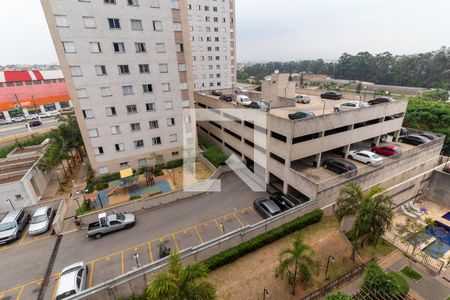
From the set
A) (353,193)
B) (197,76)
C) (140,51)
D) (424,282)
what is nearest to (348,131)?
(353,193)

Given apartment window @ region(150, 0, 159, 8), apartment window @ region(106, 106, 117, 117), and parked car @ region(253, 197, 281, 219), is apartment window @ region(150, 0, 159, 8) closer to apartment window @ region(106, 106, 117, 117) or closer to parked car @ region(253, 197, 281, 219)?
apartment window @ region(106, 106, 117, 117)

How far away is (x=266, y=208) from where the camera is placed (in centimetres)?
2377

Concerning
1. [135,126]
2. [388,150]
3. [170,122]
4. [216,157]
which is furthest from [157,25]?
[388,150]

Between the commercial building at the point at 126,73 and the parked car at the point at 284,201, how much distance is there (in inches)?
750

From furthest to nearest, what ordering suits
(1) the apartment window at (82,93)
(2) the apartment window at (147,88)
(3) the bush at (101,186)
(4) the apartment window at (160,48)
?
(2) the apartment window at (147,88), (4) the apartment window at (160,48), (3) the bush at (101,186), (1) the apartment window at (82,93)

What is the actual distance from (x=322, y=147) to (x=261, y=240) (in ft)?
47.4

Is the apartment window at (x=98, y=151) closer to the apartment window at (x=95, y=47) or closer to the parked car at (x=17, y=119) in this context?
the apartment window at (x=95, y=47)

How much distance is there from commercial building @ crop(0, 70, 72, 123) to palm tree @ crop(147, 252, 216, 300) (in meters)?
73.7

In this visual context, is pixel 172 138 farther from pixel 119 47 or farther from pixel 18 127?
pixel 18 127

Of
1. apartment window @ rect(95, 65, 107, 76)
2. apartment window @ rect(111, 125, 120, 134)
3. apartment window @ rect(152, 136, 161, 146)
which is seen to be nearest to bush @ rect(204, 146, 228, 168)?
apartment window @ rect(152, 136, 161, 146)

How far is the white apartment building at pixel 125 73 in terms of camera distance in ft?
86.6

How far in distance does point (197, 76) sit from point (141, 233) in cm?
5530

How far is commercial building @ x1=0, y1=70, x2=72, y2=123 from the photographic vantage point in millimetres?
63438

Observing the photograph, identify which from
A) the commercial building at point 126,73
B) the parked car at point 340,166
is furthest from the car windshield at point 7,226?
the parked car at point 340,166
